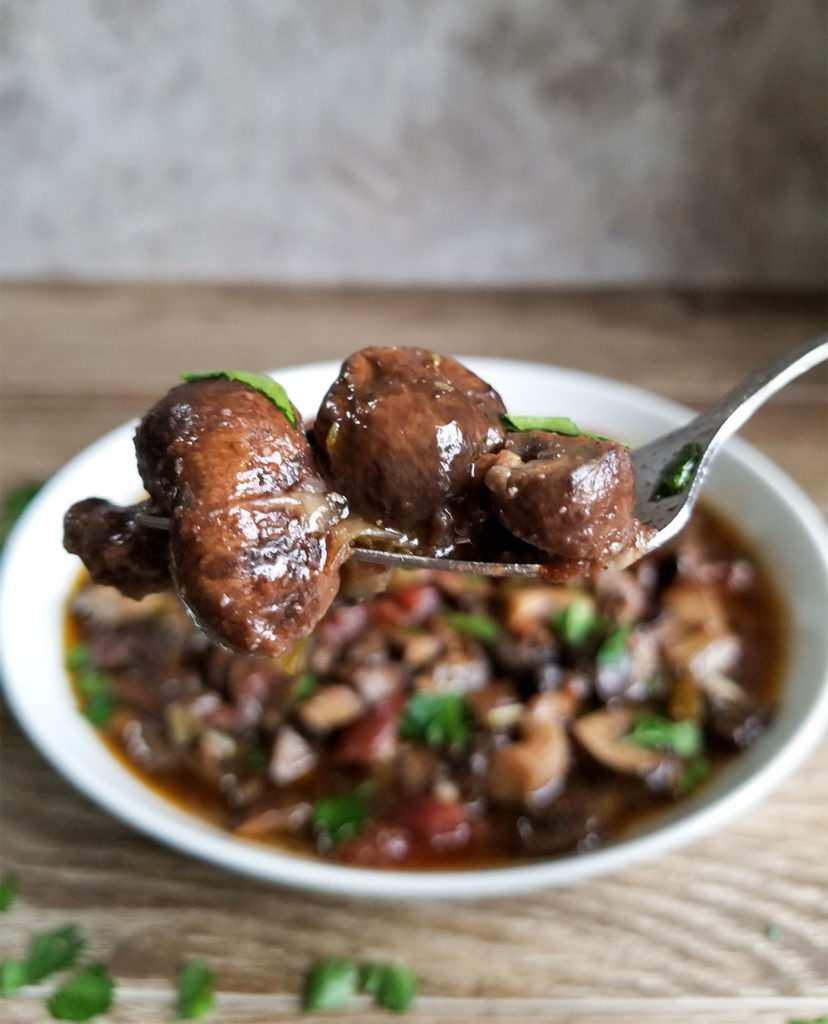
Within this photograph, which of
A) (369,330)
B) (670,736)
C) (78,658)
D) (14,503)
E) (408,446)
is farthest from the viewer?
(369,330)

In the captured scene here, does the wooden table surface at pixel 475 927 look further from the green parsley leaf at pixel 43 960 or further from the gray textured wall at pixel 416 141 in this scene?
the gray textured wall at pixel 416 141

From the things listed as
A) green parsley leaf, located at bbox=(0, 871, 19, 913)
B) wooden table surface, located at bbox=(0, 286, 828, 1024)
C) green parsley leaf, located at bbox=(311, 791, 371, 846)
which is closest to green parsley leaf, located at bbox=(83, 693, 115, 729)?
wooden table surface, located at bbox=(0, 286, 828, 1024)

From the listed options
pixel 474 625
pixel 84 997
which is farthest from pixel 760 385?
pixel 84 997

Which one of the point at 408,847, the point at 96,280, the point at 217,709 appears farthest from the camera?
the point at 96,280

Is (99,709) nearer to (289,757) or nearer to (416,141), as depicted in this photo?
(289,757)

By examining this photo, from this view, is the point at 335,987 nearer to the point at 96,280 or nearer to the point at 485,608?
the point at 485,608

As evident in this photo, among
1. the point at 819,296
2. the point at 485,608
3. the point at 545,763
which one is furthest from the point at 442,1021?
the point at 819,296
